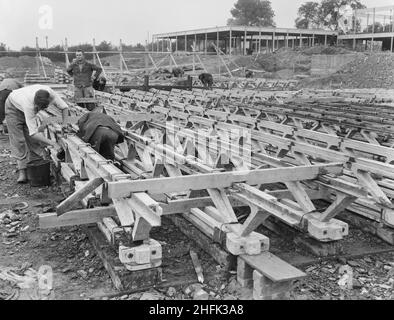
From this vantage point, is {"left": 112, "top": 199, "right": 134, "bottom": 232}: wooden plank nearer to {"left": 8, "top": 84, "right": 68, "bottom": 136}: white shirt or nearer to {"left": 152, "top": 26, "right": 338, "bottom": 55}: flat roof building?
{"left": 8, "top": 84, "right": 68, "bottom": 136}: white shirt

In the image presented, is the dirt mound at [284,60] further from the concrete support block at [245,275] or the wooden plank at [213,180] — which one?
the concrete support block at [245,275]

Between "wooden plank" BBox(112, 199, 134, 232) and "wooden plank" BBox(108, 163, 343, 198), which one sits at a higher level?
"wooden plank" BBox(108, 163, 343, 198)

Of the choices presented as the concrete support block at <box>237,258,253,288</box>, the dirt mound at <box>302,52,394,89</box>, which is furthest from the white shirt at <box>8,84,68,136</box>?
the dirt mound at <box>302,52,394,89</box>

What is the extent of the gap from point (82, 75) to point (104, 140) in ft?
18.1

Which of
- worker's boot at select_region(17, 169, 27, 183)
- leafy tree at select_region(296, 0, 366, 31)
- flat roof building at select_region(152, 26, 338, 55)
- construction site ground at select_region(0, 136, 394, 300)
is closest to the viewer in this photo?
construction site ground at select_region(0, 136, 394, 300)

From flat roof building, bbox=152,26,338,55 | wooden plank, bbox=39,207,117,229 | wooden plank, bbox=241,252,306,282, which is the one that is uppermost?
flat roof building, bbox=152,26,338,55

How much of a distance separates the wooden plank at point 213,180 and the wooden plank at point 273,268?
0.71 m

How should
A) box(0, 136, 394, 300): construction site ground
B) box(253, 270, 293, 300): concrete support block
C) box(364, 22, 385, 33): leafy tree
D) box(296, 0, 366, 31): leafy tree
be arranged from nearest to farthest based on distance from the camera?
box(253, 270, 293, 300): concrete support block, box(0, 136, 394, 300): construction site ground, box(364, 22, 385, 33): leafy tree, box(296, 0, 366, 31): leafy tree

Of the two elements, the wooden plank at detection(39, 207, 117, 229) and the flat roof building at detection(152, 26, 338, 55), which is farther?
the flat roof building at detection(152, 26, 338, 55)

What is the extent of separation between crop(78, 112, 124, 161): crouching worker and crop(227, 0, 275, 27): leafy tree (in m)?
84.1

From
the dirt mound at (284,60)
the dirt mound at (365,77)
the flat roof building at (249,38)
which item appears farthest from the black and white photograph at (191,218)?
the flat roof building at (249,38)

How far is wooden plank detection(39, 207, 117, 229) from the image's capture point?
4.55 meters

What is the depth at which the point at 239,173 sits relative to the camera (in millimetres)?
4496
